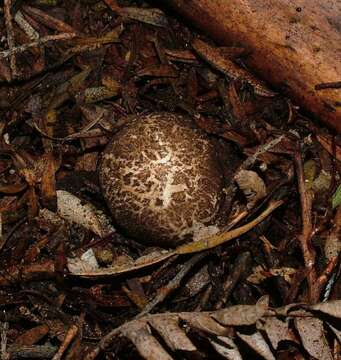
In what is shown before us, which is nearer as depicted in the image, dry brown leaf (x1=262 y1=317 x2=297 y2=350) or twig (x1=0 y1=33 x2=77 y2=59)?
dry brown leaf (x1=262 y1=317 x2=297 y2=350)

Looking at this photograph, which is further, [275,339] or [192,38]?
[192,38]

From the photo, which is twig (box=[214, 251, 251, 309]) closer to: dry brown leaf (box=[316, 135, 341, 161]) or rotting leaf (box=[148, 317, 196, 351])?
rotting leaf (box=[148, 317, 196, 351])

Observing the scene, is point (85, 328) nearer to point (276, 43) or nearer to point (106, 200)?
point (106, 200)

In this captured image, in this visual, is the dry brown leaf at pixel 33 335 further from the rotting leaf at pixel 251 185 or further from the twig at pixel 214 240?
the rotting leaf at pixel 251 185

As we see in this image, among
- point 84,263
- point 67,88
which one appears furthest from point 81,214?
point 67,88

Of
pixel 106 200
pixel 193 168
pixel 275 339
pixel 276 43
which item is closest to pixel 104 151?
pixel 106 200

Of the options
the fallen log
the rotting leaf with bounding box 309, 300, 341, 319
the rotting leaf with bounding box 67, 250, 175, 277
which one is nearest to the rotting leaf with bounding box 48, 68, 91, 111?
the fallen log

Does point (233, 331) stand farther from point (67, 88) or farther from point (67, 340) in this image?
point (67, 88)
